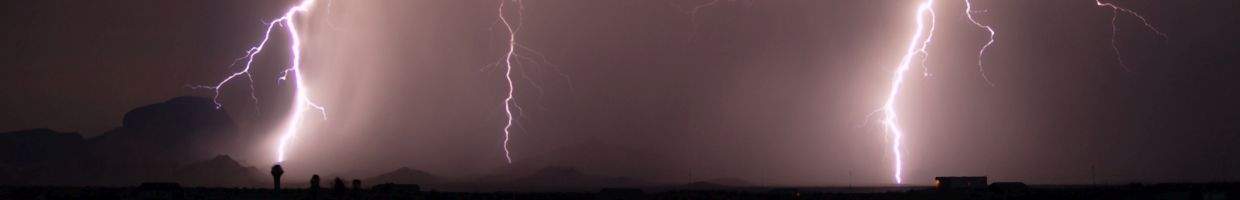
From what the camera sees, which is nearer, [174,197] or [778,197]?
[174,197]

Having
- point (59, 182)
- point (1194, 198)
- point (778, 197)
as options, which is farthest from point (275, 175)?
point (59, 182)

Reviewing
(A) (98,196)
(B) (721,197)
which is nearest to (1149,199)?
(B) (721,197)

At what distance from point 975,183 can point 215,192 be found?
25980mm

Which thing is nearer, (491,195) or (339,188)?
(339,188)

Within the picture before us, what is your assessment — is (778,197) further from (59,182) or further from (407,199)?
(59,182)

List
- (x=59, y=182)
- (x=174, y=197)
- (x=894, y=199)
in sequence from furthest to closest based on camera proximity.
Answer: (x=59, y=182) → (x=894, y=199) → (x=174, y=197)

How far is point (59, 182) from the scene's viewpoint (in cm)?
15488

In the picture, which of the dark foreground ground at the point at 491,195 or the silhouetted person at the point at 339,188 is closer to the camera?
the silhouetted person at the point at 339,188

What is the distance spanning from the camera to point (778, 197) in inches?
1276

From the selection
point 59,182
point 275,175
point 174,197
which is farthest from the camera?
point 59,182

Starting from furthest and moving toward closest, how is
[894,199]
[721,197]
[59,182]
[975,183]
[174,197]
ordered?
[59,182] → [975,183] → [894,199] → [721,197] → [174,197]

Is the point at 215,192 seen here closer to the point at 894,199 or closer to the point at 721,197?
the point at 721,197

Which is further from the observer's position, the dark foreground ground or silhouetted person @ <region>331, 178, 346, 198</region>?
the dark foreground ground

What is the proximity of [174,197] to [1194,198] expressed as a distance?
24.2 meters
